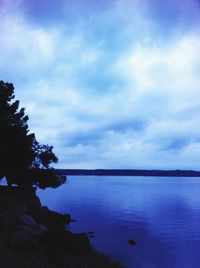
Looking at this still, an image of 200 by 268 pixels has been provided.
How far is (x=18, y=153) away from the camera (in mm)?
33562

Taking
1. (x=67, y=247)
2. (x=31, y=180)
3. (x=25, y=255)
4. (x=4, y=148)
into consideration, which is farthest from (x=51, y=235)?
(x=31, y=180)

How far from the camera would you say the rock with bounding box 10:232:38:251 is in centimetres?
1895

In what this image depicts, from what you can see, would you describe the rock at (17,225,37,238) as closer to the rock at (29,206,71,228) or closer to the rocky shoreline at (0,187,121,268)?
the rocky shoreline at (0,187,121,268)

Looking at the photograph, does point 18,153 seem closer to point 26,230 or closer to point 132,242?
point 26,230

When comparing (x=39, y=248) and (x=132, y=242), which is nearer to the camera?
(x=39, y=248)

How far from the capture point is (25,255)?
17594 millimetres

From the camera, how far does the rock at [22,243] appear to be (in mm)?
18953

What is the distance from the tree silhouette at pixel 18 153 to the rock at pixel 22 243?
47.9 feet

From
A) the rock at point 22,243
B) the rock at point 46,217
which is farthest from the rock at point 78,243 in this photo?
the rock at point 46,217

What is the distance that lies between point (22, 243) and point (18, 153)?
15918 mm

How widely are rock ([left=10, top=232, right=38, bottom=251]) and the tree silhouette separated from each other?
1460 centimetres

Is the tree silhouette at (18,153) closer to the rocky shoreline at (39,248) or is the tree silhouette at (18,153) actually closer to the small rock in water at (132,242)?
the rocky shoreline at (39,248)

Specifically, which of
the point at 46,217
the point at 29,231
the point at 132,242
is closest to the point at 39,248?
the point at 29,231

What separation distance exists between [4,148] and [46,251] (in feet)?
53.9
